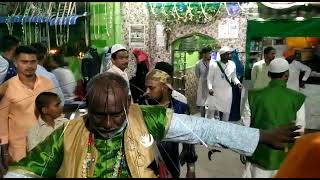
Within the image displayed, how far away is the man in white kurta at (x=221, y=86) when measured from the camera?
5.45 meters

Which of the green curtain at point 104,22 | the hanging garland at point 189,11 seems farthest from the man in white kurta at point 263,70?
the green curtain at point 104,22

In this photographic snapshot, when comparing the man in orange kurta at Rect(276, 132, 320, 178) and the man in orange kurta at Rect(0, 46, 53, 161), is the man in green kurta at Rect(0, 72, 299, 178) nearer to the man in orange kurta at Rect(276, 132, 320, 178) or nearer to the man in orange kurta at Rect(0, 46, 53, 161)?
the man in orange kurta at Rect(276, 132, 320, 178)

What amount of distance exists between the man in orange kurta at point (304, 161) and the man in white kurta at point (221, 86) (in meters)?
4.43

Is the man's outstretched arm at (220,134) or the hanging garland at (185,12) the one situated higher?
the hanging garland at (185,12)

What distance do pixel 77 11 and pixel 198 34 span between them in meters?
2.12

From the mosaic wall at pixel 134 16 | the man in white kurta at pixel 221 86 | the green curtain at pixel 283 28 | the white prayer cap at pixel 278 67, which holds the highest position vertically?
the mosaic wall at pixel 134 16

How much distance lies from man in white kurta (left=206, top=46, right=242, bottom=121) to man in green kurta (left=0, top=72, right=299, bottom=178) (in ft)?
13.4

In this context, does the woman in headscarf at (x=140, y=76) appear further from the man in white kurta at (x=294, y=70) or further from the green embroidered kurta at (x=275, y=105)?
the man in white kurta at (x=294, y=70)

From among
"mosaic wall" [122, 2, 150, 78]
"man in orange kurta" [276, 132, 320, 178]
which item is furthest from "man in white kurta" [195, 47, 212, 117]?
"man in orange kurta" [276, 132, 320, 178]

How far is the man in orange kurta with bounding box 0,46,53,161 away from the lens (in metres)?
2.59

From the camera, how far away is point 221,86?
216 inches

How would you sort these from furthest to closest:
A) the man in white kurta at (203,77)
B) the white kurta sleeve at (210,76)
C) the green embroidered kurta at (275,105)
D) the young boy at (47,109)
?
the man in white kurta at (203,77) < the white kurta sleeve at (210,76) < the green embroidered kurta at (275,105) < the young boy at (47,109)

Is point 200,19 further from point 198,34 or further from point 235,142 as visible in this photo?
point 235,142

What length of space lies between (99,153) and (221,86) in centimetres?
423
